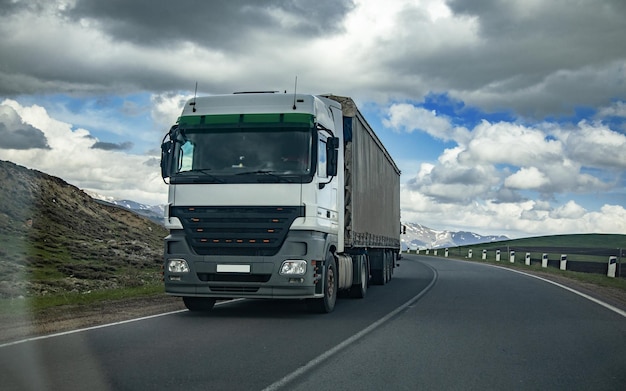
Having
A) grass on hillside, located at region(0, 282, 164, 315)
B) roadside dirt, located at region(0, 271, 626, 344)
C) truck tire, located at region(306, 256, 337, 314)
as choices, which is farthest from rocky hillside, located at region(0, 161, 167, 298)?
truck tire, located at region(306, 256, 337, 314)

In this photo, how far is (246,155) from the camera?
11.0 meters

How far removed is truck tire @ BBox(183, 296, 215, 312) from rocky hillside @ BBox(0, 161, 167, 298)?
26.3ft

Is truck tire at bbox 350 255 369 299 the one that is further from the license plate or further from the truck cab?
the license plate

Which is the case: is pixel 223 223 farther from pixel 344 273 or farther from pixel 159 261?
pixel 159 261

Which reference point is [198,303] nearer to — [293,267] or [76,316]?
[76,316]

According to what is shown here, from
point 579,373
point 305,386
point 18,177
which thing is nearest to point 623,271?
point 579,373

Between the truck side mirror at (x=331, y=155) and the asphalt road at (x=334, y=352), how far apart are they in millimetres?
2438

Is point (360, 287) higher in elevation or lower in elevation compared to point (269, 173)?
lower

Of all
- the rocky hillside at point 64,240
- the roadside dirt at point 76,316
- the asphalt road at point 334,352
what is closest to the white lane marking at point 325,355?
the asphalt road at point 334,352

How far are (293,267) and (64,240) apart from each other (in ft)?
104

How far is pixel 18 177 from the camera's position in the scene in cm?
4791

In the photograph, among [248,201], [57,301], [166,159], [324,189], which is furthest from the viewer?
[57,301]

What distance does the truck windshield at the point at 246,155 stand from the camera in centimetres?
1084

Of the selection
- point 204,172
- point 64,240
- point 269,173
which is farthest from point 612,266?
point 64,240
